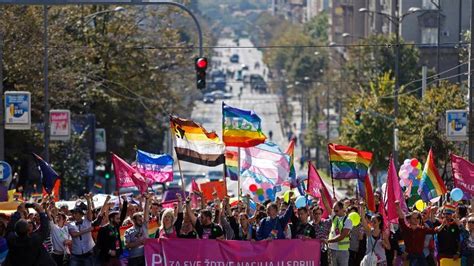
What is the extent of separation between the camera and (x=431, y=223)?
75.3 feet

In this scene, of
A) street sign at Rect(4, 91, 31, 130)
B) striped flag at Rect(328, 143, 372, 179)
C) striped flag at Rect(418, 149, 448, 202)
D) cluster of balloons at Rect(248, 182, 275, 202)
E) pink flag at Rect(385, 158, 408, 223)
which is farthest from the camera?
street sign at Rect(4, 91, 31, 130)

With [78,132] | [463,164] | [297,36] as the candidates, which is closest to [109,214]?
[463,164]

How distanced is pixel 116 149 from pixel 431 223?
136ft

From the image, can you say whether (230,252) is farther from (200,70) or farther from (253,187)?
(200,70)

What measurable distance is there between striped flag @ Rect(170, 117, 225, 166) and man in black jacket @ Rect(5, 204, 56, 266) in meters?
5.50

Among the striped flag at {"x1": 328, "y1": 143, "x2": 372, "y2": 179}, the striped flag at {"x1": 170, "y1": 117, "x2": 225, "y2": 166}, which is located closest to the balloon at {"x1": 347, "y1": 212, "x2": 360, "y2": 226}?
the striped flag at {"x1": 170, "y1": 117, "x2": 225, "y2": 166}

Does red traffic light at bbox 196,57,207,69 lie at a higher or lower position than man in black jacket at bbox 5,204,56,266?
higher

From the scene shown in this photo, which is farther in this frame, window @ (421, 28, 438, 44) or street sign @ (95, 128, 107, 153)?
window @ (421, 28, 438, 44)

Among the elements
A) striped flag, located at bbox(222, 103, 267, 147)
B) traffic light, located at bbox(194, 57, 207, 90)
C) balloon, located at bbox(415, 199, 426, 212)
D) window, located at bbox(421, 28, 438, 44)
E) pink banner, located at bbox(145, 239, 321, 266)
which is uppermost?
window, located at bbox(421, 28, 438, 44)

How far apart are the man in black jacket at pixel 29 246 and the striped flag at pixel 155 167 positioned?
28.6 ft

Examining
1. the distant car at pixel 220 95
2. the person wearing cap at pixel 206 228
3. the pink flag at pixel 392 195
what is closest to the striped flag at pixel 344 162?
the pink flag at pixel 392 195

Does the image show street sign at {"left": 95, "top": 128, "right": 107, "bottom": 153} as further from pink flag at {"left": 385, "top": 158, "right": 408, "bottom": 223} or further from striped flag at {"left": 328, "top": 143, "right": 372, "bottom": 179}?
pink flag at {"left": 385, "top": 158, "right": 408, "bottom": 223}

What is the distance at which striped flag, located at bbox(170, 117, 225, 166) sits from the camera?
983 inches

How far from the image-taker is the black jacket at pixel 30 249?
19.5 metres
